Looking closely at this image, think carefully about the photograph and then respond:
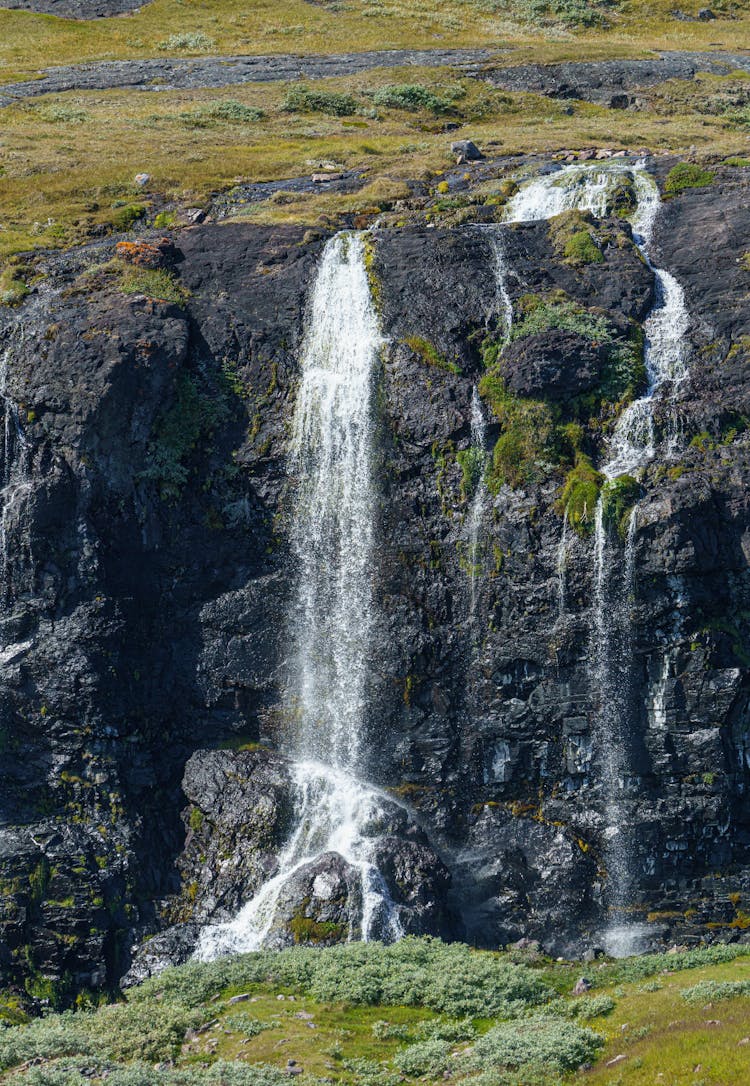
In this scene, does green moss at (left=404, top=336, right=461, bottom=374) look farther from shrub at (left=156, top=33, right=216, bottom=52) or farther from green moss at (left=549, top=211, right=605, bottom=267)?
shrub at (left=156, top=33, right=216, bottom=52)

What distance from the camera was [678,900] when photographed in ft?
109

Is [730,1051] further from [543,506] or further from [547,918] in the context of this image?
[543,506]

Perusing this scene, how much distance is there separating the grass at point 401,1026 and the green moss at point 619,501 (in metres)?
12.7

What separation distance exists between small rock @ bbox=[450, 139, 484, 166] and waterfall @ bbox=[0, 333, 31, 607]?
98.7 feet

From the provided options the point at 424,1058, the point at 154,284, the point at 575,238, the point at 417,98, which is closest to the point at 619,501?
the point at 575,238

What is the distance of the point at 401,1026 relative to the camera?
81.3ft

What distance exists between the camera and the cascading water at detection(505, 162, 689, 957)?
33688mm

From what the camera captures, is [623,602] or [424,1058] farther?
[623,602]

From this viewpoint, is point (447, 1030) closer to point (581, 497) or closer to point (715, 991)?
point (715, 991)

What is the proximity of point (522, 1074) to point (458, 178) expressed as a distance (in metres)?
44.3

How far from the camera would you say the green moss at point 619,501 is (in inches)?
1407

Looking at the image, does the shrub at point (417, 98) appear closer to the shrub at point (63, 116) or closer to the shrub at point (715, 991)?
the shrub at point (63, 116)

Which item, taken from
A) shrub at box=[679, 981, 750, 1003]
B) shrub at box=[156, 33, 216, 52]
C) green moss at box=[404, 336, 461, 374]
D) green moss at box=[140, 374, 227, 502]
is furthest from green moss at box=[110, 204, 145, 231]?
shrub at box=[156, 33, 216, 52]

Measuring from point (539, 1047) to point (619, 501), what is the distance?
18141mm
